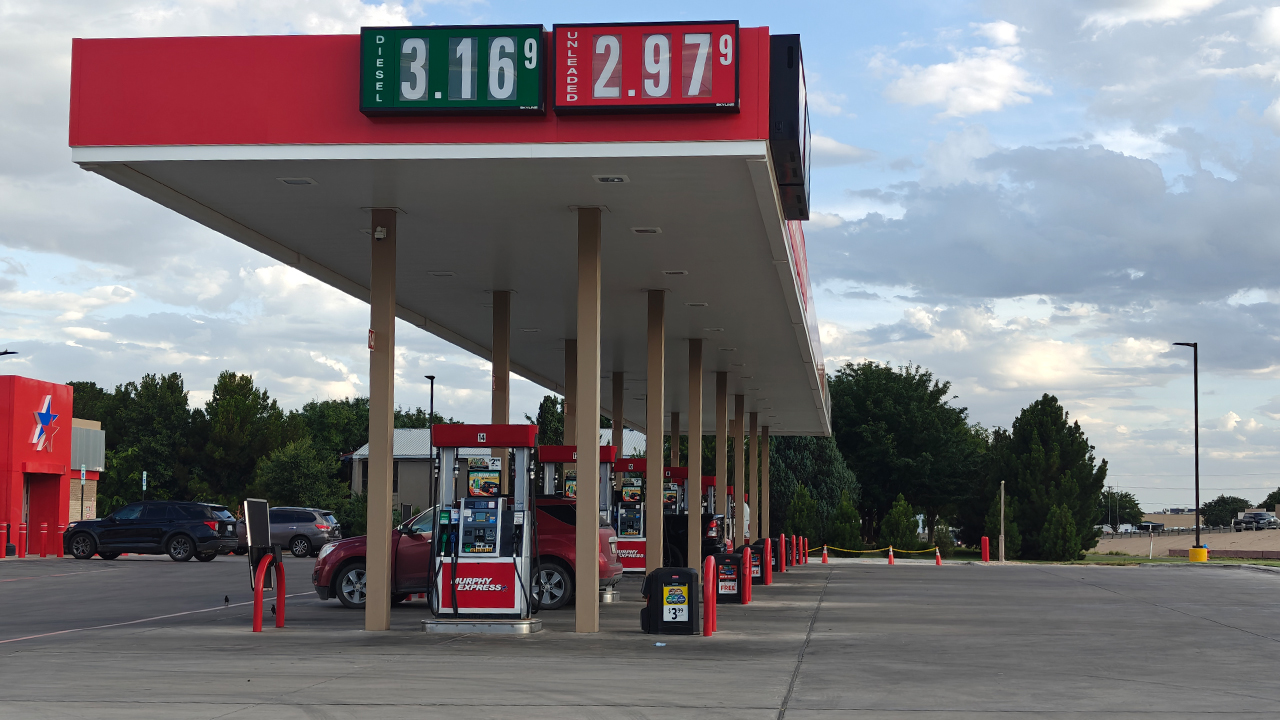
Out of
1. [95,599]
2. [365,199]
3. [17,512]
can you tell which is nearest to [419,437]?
[17,512]

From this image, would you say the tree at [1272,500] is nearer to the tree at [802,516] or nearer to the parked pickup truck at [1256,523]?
the parked pickup truck at [1256,523]

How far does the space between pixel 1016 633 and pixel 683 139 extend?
26.5 feet

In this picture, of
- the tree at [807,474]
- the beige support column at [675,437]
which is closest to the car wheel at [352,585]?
the beige support column at [675,437]

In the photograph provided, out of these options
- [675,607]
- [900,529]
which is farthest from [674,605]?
[900,529]

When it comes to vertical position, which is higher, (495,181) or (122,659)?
(495,181)

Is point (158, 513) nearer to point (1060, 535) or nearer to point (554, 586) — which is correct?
point (554, 586)

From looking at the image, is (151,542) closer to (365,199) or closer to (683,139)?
(365,199)

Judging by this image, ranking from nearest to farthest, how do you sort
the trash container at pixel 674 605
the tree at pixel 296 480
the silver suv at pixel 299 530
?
the trash container at pixel 674 605
the silver suv at pixel 299 530
the tree at pixel 296 480

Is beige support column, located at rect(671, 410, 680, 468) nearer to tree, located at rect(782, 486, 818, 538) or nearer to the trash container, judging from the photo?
tree, located at rect(782, 486, 818, 538)

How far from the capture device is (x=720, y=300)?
21.2m

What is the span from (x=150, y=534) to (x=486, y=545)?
81.2ft

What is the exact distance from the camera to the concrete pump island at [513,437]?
10117mm

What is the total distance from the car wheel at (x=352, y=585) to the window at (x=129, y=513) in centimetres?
2051

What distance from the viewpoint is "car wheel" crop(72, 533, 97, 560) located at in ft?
116
